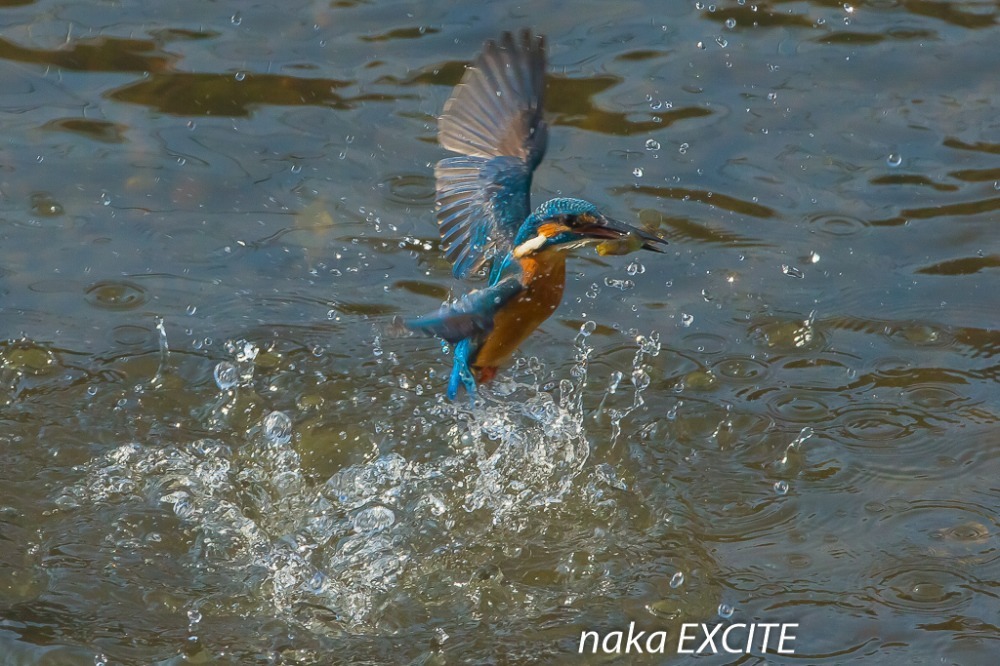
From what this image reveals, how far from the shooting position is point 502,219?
4.63 m

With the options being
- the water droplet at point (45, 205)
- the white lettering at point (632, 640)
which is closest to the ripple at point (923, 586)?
the white lettering at point (632, 640)

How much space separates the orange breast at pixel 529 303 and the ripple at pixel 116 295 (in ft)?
6.07

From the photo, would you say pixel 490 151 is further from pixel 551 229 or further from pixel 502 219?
pixel 551 229

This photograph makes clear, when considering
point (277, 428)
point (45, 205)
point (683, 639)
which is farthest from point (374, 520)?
point (45, 205)

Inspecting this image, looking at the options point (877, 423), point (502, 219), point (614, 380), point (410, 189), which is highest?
point (502, 219)

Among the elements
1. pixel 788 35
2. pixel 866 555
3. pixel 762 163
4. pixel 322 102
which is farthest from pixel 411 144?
pixel 866 555

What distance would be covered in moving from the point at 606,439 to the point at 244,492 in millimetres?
1261

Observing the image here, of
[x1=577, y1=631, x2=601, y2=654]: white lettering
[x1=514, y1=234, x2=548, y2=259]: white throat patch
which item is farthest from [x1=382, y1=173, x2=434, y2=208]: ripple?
[x1=577, y1=631, x2=601, y2=654]: white lettering

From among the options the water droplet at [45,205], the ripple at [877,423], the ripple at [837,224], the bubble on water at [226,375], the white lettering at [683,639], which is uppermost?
the water droplet at [45,205]

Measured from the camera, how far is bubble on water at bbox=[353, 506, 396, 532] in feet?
14.6

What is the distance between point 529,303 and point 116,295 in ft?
6.89

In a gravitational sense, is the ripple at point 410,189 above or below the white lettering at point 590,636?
above

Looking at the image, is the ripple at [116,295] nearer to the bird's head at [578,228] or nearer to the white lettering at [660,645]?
the bird's head at [578,228]

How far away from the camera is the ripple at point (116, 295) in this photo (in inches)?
217
